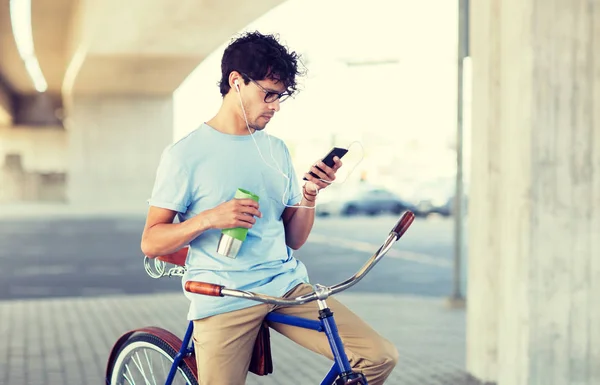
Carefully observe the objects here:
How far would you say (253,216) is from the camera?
2.60m

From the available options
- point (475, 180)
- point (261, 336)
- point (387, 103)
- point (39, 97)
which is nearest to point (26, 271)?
point (475, 180)

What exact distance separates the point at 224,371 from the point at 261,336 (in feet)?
0.53

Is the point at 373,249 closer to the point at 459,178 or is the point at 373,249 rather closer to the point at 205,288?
the point at 459,178

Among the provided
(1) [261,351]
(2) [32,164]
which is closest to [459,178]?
(1) [261,351]

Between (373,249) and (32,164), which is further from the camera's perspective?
(32,164)

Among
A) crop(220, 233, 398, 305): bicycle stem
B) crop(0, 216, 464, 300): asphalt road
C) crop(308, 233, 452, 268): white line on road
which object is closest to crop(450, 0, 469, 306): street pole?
crop(0, 216, 464, 300): asphalt road

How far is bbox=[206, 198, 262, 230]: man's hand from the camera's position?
2.47 meters

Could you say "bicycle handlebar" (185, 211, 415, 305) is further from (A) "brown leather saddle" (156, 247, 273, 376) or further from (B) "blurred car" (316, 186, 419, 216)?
(B) "blurred car" (316, 186, 419, 216)

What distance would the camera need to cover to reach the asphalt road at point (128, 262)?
11.8 m

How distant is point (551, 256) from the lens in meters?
4.89

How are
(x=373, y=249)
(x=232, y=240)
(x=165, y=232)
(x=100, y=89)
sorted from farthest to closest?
(x=100, y=89), (x=373, y=249), (x=165, y=232), (x=232, y=240)

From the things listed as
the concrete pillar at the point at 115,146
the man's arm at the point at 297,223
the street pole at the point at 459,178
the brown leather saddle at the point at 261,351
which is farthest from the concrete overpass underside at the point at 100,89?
the brown leather saddle at the point at 261,351

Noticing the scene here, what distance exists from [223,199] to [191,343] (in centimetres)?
54

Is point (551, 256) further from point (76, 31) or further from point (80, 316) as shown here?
point (76, 31)
